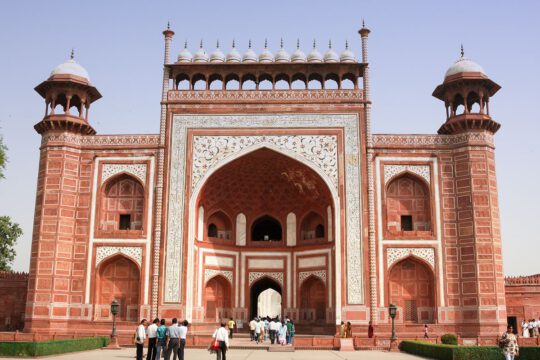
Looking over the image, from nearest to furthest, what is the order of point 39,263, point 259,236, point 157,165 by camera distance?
1. point 39,263
2. point 157,165
3. point 259,236

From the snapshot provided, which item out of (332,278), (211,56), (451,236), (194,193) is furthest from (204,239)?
(451,236)

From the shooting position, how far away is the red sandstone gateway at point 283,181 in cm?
2125

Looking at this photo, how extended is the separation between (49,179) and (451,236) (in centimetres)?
1453

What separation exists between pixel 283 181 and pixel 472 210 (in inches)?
289

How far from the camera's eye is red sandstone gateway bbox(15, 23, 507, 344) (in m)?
21.2

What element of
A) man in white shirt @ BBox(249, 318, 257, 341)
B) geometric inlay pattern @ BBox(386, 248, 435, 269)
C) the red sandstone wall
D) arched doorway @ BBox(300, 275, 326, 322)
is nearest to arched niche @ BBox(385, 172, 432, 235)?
geometric inlay pattern @ BBox(386, 248, 435, 269)

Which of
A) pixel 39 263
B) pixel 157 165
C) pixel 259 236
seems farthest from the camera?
pixel 259 236

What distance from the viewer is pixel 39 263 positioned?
69.7ft

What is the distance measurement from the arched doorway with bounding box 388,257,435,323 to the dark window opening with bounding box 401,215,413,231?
4.14 feet

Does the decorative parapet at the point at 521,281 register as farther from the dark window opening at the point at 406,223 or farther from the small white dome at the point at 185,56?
the small white dome at the point at 185,56

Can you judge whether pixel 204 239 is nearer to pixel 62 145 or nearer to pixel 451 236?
pixel 62 145

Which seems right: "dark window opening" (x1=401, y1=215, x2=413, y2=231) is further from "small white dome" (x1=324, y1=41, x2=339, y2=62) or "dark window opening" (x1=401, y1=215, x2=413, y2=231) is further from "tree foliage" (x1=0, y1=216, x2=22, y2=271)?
"tree foliage" (x1=0, y1=216, x2=22, y2=271)

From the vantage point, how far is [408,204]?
2255 cm

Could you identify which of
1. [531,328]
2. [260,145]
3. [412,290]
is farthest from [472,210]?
[260,145]
